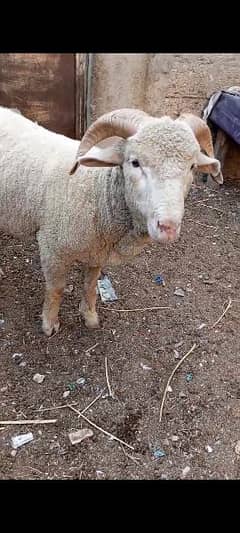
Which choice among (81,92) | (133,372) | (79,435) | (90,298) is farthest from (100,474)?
(81,92)

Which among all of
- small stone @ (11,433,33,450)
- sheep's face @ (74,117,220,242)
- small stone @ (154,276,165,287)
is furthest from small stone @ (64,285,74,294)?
sheep's face @ (74,117,220,242)

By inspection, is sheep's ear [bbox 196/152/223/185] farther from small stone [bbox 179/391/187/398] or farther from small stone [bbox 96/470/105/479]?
small stone [bbox 96/470/105/479]

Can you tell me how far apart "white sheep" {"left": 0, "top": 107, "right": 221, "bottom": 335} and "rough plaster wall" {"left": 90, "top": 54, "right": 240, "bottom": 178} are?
89.6 inches

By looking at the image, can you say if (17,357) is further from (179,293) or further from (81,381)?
(179,293)

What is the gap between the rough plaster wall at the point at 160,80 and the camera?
5348 mm

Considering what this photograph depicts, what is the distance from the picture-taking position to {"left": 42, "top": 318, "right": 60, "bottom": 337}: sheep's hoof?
3449 millimetres

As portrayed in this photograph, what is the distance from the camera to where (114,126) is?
248cm

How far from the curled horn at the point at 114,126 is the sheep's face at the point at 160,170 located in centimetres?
7

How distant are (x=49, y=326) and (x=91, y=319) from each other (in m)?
0.33

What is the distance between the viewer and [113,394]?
315 cm

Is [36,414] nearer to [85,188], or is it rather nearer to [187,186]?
[85,188]

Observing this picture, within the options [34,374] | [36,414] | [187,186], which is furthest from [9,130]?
[36,414]

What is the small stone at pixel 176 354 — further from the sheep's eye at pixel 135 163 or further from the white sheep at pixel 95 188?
the sheep's eye at pixel 135 163

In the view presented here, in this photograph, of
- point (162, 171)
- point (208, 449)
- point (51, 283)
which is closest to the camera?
point (162, 171)
